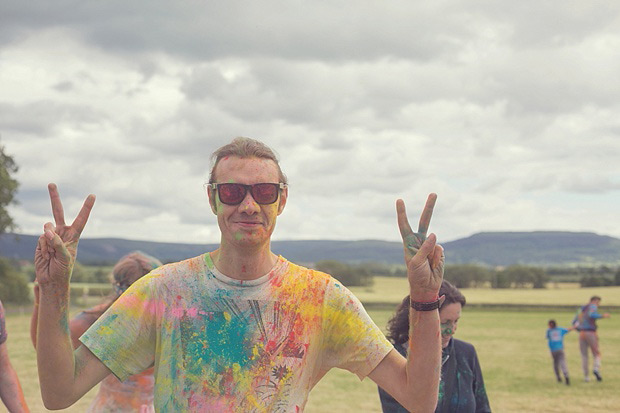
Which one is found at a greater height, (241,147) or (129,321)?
(241,147)

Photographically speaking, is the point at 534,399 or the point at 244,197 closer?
the point at 244,197

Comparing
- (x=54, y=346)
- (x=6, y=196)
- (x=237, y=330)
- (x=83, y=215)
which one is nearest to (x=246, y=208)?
(x=237, y=330)

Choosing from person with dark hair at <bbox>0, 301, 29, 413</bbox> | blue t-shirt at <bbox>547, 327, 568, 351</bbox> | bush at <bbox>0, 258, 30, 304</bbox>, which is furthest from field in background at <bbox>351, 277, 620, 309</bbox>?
person with dark hair at <bbox>0, 301, 29, 413</bbox>

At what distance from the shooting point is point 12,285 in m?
57.0

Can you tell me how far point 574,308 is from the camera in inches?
2454

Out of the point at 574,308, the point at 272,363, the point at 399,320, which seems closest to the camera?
the point at 272,363

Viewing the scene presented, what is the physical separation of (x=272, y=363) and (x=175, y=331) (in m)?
0.43

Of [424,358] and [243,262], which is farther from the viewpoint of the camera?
[243,262]

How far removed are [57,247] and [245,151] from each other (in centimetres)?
92

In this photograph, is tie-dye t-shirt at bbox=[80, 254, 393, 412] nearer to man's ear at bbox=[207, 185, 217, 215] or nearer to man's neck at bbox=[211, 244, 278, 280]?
man's neck at bbox=[211, 244, 278, 280]

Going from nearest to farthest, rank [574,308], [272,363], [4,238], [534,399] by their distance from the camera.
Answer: [272,363] < [534,399] < [4,238] < [574,308]

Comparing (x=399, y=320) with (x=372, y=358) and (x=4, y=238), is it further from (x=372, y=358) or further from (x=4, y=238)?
(x=4, y=238)

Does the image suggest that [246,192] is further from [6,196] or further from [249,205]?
[6,196]

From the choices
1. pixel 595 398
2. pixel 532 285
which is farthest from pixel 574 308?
pixel 595 398
